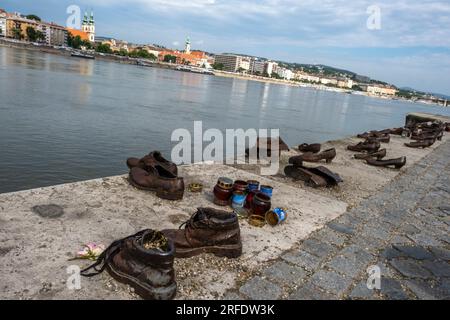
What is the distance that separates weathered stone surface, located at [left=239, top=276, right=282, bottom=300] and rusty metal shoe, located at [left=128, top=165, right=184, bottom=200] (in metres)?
2.00

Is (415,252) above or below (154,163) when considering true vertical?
below

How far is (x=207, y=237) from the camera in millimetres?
3758

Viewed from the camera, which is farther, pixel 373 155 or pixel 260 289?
pixel 373 155

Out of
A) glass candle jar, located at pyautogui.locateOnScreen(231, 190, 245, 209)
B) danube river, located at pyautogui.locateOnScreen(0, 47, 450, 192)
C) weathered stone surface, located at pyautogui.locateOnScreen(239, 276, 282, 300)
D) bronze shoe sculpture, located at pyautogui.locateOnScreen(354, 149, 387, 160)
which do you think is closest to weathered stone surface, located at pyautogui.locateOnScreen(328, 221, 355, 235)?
glass candle jar, located at pyautogui.locateOnScreen(231, 190, 245, 209)

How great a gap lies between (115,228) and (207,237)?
1116 millimetres

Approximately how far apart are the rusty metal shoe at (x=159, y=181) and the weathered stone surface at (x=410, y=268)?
9.16 ft

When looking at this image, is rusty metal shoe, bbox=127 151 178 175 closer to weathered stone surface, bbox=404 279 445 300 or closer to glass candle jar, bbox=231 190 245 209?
glass candle jar, bbox=231 190 245 209

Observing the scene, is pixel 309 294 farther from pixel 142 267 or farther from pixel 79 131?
pixel 79 131

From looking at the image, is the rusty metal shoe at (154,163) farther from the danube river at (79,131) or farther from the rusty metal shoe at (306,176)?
the danube river at (79,131)

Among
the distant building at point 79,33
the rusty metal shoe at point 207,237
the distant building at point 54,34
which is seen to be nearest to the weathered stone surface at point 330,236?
the rusty metal shoe at point 207,237

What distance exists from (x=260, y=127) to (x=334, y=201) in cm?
1813

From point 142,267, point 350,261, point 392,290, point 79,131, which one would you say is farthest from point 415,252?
point 79,131

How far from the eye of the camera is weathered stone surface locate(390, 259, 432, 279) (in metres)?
3.94

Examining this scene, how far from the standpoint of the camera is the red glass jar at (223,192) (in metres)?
5.18
